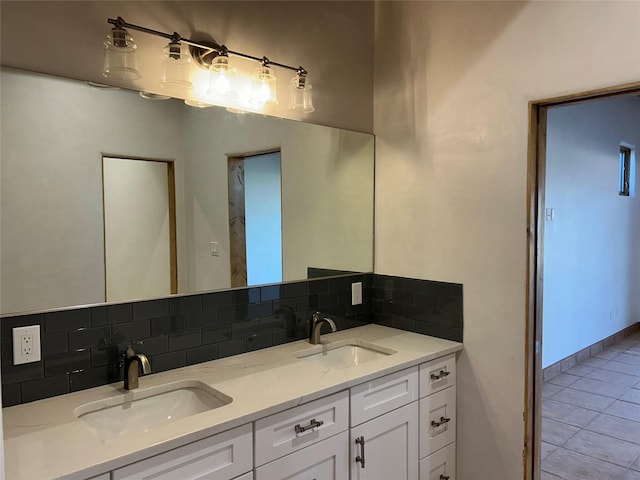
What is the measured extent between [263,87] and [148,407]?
139 cm

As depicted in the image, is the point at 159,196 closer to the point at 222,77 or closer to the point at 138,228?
the point at 138,228

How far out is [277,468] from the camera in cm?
157

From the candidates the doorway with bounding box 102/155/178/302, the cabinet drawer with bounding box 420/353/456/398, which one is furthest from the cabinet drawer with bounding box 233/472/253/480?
the cabinet drawer with bounding box 420/353/456/398

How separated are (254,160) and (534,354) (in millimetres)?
1524

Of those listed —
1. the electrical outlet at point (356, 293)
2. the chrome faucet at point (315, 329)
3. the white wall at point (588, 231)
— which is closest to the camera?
the chrome faucet at point (315, 329)

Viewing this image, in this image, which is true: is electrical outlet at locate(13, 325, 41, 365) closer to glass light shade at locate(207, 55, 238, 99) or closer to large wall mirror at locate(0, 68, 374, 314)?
large wall mirror at locate(0, 68, 374, 314)

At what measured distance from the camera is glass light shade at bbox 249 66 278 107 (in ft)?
6.86

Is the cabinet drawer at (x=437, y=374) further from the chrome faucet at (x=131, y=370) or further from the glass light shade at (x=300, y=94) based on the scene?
the glass light shade at (x=300, y=94)

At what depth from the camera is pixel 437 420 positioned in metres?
2.19

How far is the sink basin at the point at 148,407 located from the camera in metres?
1.55

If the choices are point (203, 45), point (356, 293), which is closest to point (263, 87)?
point (203, 45)

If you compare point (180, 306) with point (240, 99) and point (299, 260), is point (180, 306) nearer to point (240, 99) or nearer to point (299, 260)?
point (299, 260)

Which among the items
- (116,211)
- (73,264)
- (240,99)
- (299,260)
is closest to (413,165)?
(299,260)

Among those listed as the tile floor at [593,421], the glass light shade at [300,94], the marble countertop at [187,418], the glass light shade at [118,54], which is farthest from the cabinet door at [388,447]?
the glass light shade at [118,54]
